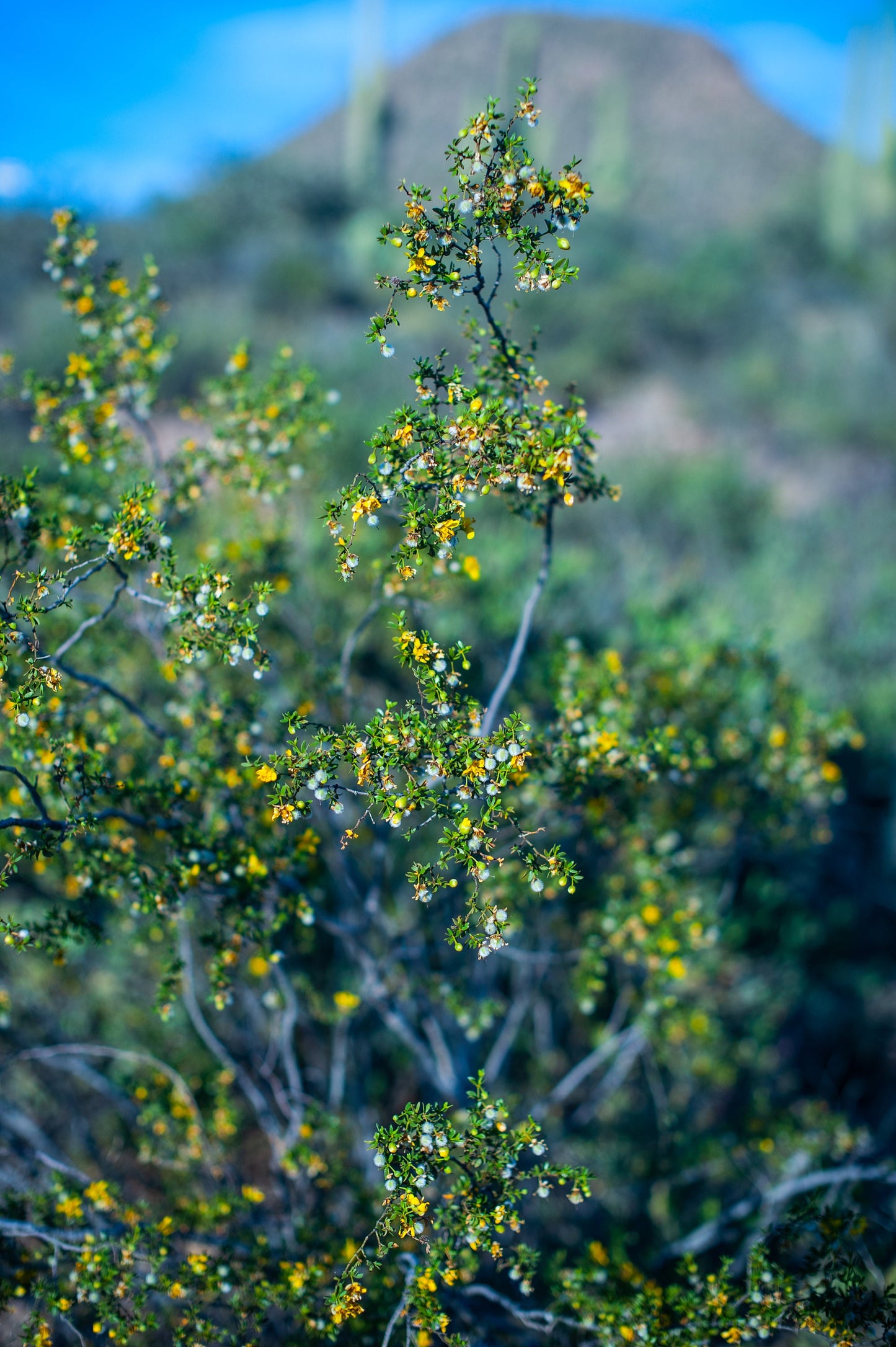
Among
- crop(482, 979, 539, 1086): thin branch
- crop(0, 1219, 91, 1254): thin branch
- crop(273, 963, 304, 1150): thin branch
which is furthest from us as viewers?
crop(482, 979, 539, 1086): thin branch

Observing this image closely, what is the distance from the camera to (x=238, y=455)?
280cm

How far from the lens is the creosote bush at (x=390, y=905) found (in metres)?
1.82

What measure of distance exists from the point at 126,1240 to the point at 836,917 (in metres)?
4.31

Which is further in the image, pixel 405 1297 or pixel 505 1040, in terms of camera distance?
pixel 505 1040

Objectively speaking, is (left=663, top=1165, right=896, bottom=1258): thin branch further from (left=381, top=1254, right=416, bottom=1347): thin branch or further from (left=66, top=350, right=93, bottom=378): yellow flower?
(left=66, top=350, right=93, bottom=378): yellow flower

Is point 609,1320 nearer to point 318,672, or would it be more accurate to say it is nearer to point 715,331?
point 318,672

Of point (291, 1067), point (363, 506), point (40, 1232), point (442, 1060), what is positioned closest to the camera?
point (363, 506)

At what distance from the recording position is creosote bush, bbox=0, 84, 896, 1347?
182 centimetres

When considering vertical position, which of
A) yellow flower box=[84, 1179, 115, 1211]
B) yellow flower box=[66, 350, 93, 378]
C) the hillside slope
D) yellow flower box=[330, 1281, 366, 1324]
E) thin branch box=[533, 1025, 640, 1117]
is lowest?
yellow flower box=[330, 1281, 366, 1324]

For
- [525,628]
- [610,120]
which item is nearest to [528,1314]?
[525,628]

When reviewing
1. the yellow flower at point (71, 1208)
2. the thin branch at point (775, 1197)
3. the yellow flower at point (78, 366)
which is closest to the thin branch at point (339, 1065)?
the yellow flower at point (71, 1208)

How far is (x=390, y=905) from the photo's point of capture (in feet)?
12.8

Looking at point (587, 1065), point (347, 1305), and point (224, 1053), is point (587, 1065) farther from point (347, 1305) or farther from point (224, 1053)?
point (347, 1305)

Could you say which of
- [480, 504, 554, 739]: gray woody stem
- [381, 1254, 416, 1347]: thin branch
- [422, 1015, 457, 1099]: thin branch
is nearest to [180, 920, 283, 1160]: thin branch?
[422, 1015, 457, 1099]: thin branch
